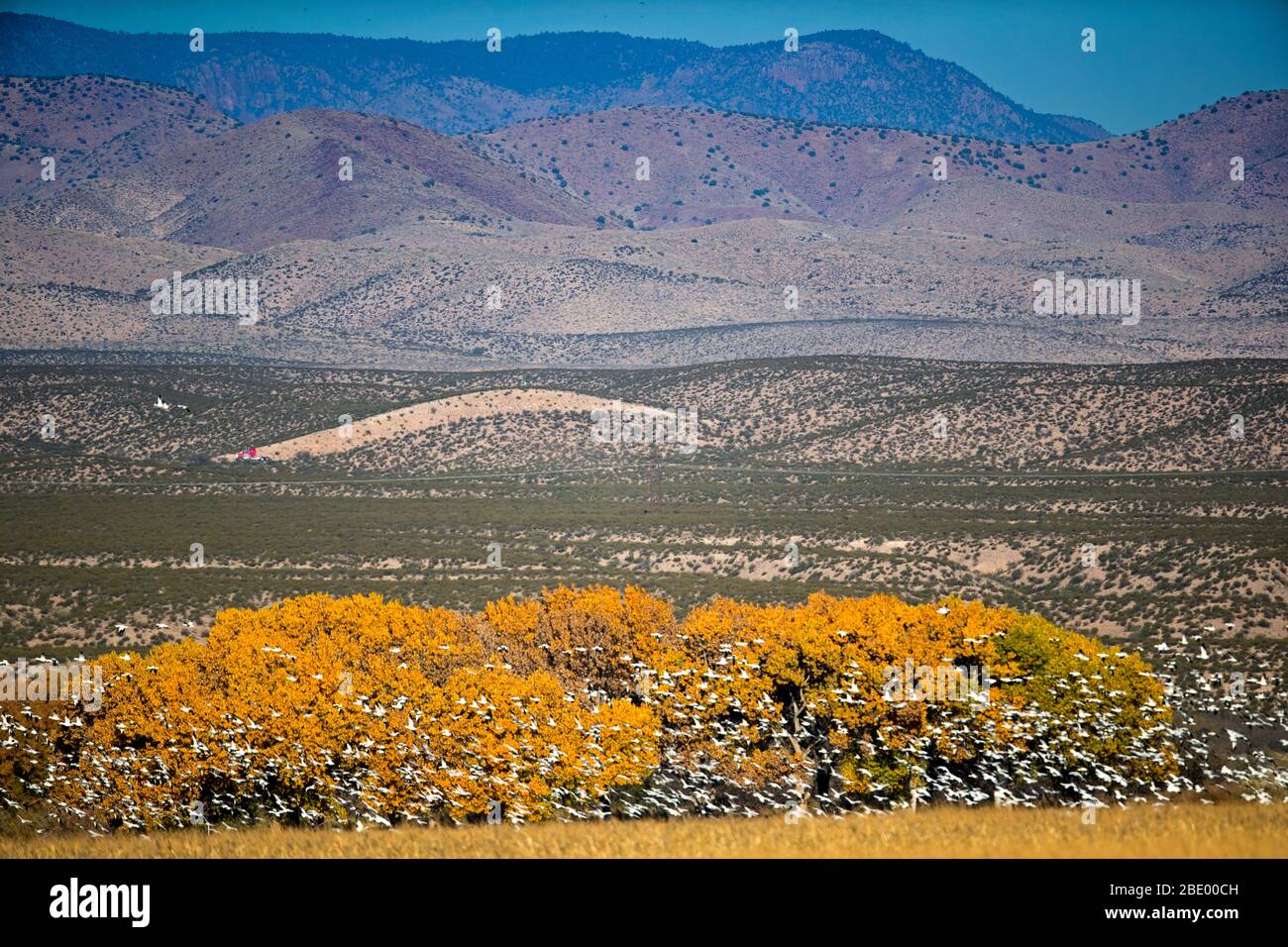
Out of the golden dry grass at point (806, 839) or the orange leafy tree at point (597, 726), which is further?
the orange leafy tree at point (597, 726)

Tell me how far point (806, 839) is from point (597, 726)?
12878mm

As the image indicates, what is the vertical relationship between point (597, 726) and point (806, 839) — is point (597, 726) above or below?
below

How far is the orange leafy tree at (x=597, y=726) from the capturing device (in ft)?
106

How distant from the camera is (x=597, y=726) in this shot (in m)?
33.6

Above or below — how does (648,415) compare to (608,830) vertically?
above

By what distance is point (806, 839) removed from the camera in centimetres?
2103

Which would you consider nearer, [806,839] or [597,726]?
[806,839]

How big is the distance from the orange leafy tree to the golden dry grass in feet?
15.2

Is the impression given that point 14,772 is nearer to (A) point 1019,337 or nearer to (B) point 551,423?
(B) point 551,423

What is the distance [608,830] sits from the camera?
24188mm

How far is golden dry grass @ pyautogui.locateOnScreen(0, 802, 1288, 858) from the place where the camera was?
18484 millimetres

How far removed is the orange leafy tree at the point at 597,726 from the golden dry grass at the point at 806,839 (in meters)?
4.63
